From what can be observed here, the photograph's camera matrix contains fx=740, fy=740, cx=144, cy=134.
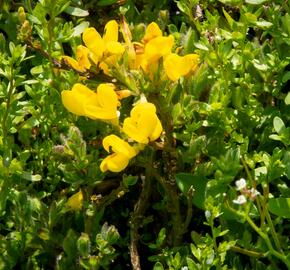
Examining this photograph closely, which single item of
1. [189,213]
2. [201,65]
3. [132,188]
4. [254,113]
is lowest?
[132,188]

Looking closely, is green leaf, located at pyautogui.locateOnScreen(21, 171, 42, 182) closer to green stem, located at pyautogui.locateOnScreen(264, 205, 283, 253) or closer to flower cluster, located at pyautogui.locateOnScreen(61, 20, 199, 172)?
flower cluster, located at pyautogui.locateOnScreen(61, 20, 199, 172)

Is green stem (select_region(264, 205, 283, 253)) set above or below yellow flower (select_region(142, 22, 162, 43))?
below

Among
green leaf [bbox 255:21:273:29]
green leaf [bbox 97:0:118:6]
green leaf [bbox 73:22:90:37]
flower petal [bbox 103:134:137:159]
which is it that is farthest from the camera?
green leaf [bbox 97:0:118:6]

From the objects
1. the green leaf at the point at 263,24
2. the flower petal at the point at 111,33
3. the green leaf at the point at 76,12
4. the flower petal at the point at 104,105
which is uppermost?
the flower petal at the point at 111,33

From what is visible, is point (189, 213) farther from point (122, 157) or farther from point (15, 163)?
point (15, 163)

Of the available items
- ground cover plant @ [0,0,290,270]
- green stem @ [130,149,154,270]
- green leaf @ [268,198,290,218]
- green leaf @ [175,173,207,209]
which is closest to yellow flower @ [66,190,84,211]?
ground cover plant @ [0,0,290,270]

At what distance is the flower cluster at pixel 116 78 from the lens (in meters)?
1.63

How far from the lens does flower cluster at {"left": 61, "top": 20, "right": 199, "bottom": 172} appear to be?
5.35 ft

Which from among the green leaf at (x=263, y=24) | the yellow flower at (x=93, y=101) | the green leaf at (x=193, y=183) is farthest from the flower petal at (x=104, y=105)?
the green leaf at (x=263, y=24)

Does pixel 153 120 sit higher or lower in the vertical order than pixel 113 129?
higher

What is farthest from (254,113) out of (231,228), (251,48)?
(231,228)

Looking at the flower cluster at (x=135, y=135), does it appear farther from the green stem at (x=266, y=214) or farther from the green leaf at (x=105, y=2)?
the green leaf at (x=105, y=2)

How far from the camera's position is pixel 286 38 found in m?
1.88

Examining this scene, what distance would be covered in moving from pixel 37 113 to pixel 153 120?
464mm
